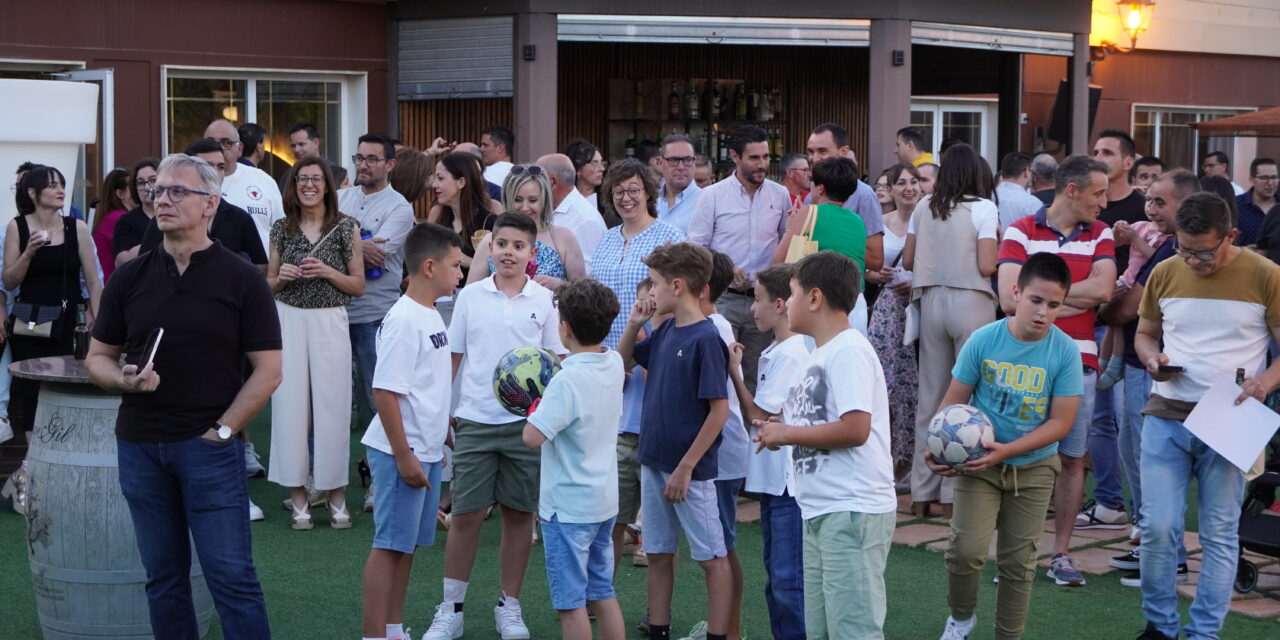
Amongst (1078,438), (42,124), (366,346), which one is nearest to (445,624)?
(366,346)

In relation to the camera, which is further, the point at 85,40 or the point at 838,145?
the point at 85,40

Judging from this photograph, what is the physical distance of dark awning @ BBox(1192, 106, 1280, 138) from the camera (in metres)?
12.8

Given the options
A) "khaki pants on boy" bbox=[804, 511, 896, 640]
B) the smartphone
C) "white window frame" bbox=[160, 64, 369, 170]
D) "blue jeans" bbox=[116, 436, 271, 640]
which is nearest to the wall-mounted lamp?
"white window frame" bbox=[160, 64, 369, 170]

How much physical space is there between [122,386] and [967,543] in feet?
9.66

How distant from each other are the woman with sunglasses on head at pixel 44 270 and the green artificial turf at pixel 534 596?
3.62 feet

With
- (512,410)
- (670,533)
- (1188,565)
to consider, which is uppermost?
(512,410)

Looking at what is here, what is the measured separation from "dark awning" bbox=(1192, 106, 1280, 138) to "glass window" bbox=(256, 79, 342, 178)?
7.97m

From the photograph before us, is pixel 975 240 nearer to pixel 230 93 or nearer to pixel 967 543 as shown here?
pixel 967 543

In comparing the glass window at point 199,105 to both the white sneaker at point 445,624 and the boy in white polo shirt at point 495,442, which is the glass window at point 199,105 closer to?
the boy in white polo shirt at point 495,442

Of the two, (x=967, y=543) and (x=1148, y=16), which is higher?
(x=1148, y=16)

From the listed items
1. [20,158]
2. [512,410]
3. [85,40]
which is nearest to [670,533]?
[512,410]

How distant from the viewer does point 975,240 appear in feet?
24.2

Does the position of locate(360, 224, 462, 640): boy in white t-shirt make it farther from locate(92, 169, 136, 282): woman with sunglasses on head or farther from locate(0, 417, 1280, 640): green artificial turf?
locate(92, 169, 136, 282): woman with sunglasses on head

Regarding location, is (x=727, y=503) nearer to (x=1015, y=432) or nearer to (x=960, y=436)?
(x=960, y=436)
